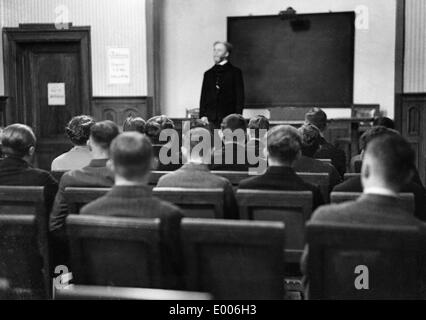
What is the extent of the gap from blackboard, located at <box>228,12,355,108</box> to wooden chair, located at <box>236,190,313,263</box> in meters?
5.34

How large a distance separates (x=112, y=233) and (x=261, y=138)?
2876 mm

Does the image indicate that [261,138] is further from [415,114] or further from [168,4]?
[168,4]

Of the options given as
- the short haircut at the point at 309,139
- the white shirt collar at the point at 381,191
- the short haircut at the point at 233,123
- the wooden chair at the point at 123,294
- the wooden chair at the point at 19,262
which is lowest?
the wooden chair at the point at 19,262

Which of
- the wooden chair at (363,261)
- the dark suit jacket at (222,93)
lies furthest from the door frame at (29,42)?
the wooden chair at (363,261)

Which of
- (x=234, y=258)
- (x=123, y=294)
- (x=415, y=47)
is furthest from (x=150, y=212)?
(x=415, y=47)

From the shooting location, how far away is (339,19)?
24.7ft

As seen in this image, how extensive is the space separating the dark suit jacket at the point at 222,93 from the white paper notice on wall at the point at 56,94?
231cm

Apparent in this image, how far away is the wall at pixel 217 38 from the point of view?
7.45m

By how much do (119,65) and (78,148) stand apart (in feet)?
12.6

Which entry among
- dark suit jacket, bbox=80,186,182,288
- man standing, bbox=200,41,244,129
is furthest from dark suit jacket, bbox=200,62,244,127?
dark suit jacket, bbox=80,186,182,288

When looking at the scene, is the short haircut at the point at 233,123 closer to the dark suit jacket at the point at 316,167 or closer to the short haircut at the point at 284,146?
the dark suit jacket at the point at 316,167

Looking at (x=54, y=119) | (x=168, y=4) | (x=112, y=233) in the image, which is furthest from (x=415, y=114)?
(x=112, y=233)

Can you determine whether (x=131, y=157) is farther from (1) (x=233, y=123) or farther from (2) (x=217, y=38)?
(2) (x=217, y=38)
